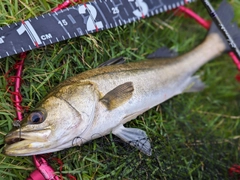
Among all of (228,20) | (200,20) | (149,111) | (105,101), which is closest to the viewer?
(105,101)

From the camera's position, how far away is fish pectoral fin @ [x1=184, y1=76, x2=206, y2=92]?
11.5 feet

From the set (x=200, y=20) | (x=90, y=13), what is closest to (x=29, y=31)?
(x=90, y=13)

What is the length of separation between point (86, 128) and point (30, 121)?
0.43m

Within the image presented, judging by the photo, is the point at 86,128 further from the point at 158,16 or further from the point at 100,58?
the point at 158,16

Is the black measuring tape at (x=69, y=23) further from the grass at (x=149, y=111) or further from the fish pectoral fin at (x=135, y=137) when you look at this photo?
the fish pectoral fin at (x=135, y=137)

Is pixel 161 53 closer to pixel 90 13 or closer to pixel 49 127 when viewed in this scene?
pixel 90 13

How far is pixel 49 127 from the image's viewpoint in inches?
96.0

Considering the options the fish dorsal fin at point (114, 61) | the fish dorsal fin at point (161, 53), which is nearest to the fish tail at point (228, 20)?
the fish dorsal fin at point (161, 53)

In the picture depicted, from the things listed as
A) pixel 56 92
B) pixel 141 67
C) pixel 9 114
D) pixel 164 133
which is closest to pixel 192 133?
pixel 164 133

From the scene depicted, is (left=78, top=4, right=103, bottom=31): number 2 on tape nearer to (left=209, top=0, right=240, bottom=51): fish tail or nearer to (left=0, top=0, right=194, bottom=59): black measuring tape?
(left=0, top=0, right=194, bottom=59): black measuring tape

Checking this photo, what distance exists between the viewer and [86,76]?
109 inches

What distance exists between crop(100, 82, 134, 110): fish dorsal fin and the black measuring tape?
2.09 feet

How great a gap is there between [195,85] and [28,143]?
6.33 feet

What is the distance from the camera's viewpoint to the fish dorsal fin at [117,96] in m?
2.70
